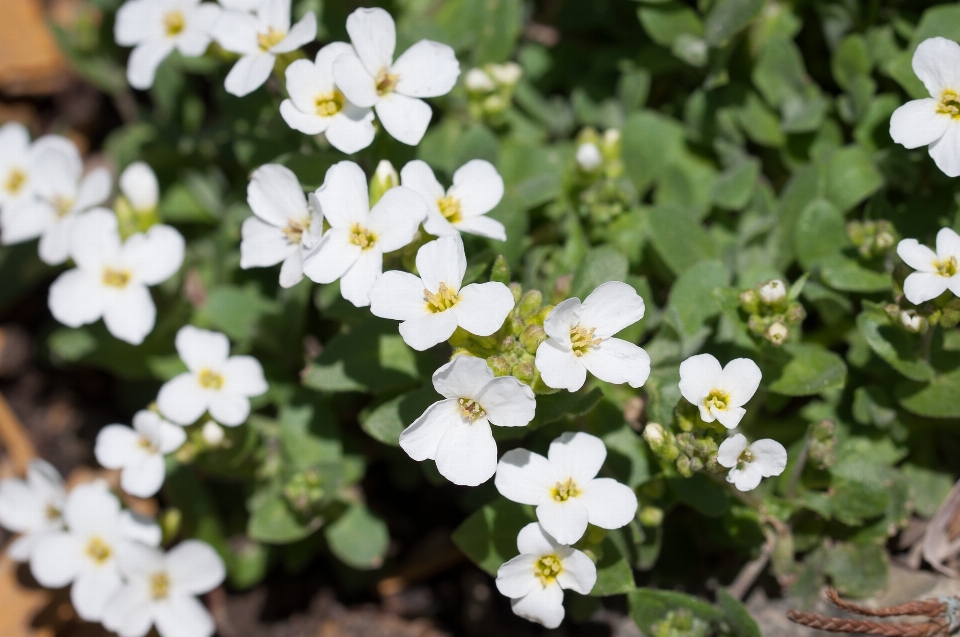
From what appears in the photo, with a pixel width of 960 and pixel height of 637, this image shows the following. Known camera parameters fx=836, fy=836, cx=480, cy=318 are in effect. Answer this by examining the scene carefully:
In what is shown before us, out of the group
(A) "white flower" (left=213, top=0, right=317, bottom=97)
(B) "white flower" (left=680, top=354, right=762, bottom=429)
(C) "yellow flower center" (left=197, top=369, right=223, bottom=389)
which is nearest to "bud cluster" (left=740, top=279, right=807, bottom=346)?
(B) "white flower" (left=680, top=354, right=762, bottom=429)

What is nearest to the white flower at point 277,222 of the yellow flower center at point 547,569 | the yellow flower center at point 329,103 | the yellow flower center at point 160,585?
the yellow flower center at point 329,103

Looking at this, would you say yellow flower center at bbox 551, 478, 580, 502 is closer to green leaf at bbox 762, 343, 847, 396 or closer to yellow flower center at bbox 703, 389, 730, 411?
yellow flower center at bbox 703, 389, 730, 411

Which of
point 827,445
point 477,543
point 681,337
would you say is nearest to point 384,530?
point 477,543

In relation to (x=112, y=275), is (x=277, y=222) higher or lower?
higher

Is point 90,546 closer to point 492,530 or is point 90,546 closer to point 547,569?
point 492,530

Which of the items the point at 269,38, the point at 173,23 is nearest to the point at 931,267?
the point at 269,38

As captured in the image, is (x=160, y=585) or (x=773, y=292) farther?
(x=160, y=585)
